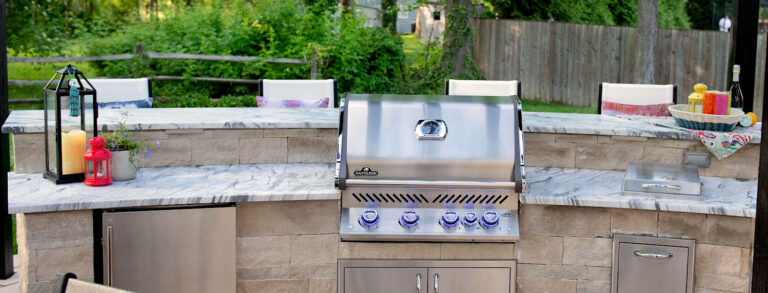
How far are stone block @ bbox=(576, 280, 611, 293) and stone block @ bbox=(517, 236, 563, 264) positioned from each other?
13 centimetres

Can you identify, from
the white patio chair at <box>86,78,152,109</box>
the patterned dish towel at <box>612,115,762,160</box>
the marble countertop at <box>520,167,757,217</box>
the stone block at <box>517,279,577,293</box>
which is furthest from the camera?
the white patio chair at <box>86,78,152,109</box>

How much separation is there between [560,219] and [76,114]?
2.02 metres

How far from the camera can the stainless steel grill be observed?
3199 millimetres

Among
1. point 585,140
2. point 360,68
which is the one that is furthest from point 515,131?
point 360,68

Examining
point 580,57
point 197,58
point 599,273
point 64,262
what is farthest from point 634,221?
point 580,57

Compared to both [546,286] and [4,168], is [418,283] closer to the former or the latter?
[546,286]

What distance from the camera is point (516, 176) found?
10.5 feet

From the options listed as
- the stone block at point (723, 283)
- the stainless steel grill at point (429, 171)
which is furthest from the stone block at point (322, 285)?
the stone block at point (723, 283)

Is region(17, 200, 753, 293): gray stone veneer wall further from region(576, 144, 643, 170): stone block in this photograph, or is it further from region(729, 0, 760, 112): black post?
region(729, 0, 760, 112): black post

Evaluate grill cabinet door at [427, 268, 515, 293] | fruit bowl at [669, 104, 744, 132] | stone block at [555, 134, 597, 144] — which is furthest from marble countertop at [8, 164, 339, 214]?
fruit bowl at [669, 104, 744, 132]

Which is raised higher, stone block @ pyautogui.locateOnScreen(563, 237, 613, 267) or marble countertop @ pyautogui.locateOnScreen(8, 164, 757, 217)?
marble countertop @ pyautogui.locateOnScreen(8, 164, 757, 217)

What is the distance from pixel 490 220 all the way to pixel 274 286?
93 centimetres

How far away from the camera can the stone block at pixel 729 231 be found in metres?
3.14

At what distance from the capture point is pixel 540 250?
131 inches
